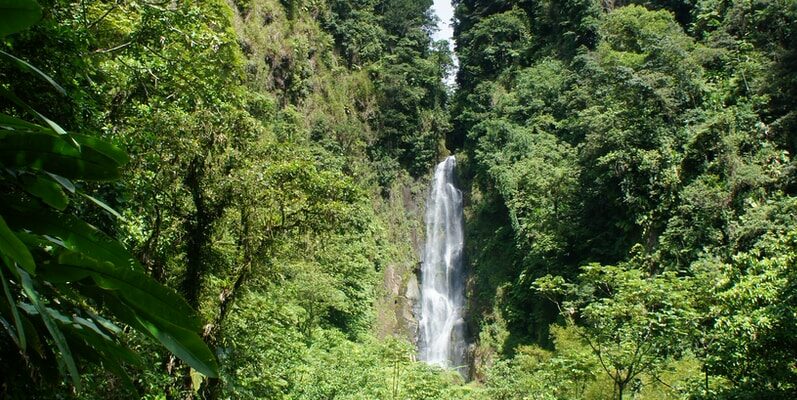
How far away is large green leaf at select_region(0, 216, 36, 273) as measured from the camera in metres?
0.96

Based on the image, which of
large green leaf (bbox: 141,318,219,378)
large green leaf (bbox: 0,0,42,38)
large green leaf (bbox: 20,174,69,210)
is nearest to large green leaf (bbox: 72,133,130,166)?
large green leaf (bbox: 20,174,69,210)

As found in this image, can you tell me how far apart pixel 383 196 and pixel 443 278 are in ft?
16.0

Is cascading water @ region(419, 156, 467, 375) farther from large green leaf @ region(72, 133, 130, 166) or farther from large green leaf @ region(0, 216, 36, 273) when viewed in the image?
large green leaf @ region(0, 216, 36, 273)

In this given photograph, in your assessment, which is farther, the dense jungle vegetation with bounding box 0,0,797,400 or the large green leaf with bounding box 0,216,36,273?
the dense jungle vegetation with bounding box 0,0,797,400

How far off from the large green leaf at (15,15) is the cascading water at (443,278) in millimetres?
21299

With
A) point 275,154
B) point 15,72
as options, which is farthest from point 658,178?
point 15,72

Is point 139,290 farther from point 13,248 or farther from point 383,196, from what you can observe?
point 383,196

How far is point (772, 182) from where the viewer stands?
41.0 ft

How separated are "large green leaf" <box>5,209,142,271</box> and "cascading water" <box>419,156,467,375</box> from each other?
68.8 feet

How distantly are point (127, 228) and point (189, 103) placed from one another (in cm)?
193

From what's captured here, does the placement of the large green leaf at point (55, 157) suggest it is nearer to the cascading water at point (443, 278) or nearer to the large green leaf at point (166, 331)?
the large green leaf at point (166, 331)

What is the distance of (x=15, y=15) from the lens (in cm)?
112

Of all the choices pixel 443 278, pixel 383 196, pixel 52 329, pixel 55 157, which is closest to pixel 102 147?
pixel 55 157

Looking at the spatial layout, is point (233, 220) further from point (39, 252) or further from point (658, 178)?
point (658, 178)
